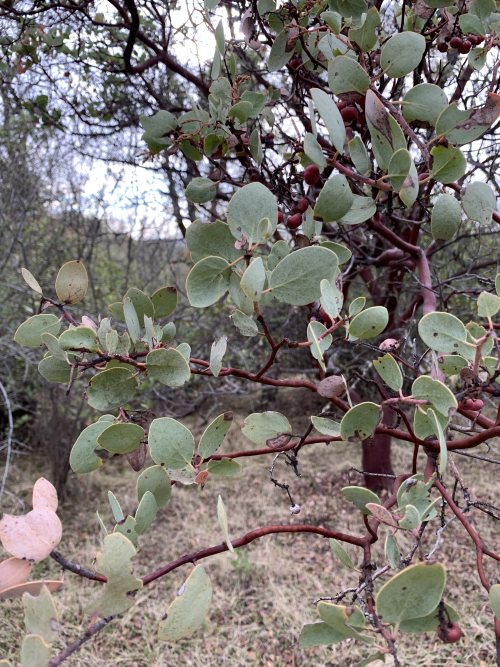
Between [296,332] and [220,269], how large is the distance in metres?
2.14

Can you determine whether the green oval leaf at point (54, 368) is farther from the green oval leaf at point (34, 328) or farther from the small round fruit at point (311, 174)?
the small round fruit at point (311, 174)

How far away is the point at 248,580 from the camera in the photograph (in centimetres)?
195

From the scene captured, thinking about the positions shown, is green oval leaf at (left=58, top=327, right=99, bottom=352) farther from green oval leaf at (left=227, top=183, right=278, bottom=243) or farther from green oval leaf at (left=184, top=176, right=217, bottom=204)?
green oval leaf at (left=184, top=176, right=217, bottom=204)

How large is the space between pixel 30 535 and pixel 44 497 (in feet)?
0.10

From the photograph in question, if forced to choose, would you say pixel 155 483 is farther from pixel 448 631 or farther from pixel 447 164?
pixel 447 164

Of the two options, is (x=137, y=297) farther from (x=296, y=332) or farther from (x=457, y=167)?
(x=296, y=332)

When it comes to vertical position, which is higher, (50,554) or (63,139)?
(63,139)

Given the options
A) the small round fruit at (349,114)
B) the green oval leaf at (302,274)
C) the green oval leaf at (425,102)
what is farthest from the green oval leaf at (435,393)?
the small round fruit at (349,114)

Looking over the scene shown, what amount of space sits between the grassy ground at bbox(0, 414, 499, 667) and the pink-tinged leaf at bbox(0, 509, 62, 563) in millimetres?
1523

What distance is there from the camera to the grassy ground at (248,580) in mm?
1567

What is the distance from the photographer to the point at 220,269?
0.43m

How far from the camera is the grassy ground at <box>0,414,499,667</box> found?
157 centimetres

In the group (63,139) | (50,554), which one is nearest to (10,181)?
(63,139)

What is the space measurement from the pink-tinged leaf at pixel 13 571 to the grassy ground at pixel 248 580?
4.96 ft
